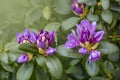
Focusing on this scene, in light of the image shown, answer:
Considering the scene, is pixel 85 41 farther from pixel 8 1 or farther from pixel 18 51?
pixel 8 1

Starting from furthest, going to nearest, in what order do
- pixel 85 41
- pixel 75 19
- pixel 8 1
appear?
pixel 8 1, pixel 75 19, pixel 85 41

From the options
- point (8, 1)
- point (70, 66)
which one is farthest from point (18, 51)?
point (8, 1)

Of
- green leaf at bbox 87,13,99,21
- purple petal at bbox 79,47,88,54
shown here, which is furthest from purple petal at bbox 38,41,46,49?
green leaf at bbox 87,13,99,21

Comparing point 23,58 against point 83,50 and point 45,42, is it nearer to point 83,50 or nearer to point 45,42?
point 45,42

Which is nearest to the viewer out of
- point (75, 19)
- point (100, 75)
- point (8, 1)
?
point (75, 19)

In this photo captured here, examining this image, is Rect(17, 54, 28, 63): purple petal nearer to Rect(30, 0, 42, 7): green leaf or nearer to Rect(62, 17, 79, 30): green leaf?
Rect(62, 17, 79, 30): green leaf

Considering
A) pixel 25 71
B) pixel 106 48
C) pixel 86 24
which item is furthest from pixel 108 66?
pixel 25 71
